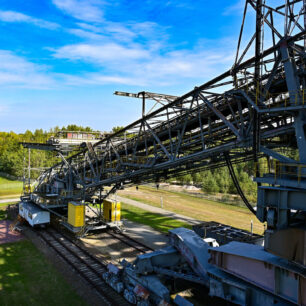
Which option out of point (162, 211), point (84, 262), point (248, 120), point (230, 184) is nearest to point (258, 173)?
point (248, 120)

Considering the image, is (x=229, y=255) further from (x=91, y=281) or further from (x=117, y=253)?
(x=117, y=253)

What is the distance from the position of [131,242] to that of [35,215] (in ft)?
24.4

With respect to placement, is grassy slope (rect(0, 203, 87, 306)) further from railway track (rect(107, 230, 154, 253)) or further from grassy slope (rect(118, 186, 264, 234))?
grassy slope (rect(118, 186, 264, 234))

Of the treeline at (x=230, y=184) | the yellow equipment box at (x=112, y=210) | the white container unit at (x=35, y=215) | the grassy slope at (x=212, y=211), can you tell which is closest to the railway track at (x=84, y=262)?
the white container unit at (x=35, y=215)

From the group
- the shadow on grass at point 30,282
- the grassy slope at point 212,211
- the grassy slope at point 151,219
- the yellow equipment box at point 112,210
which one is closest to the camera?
the shadow on grass at point 30,282

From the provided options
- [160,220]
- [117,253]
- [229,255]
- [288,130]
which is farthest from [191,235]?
[160,220]

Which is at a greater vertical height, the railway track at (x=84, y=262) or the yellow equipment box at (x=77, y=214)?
the yellow equipment box at (x=77, y=214)

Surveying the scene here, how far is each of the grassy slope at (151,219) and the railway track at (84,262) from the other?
19.9 ft

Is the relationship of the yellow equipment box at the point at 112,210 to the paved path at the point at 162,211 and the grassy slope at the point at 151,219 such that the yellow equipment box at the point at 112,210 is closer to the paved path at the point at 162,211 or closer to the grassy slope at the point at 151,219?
the grassy slope at the point at 151,219

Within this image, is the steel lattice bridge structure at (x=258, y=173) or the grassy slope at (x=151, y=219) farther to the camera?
the grassy slope at (x=151, y=219)

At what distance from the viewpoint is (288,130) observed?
7801 mm

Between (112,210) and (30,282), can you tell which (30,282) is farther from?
(112,210)

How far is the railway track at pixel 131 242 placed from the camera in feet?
48.3

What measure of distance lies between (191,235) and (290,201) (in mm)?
4328
